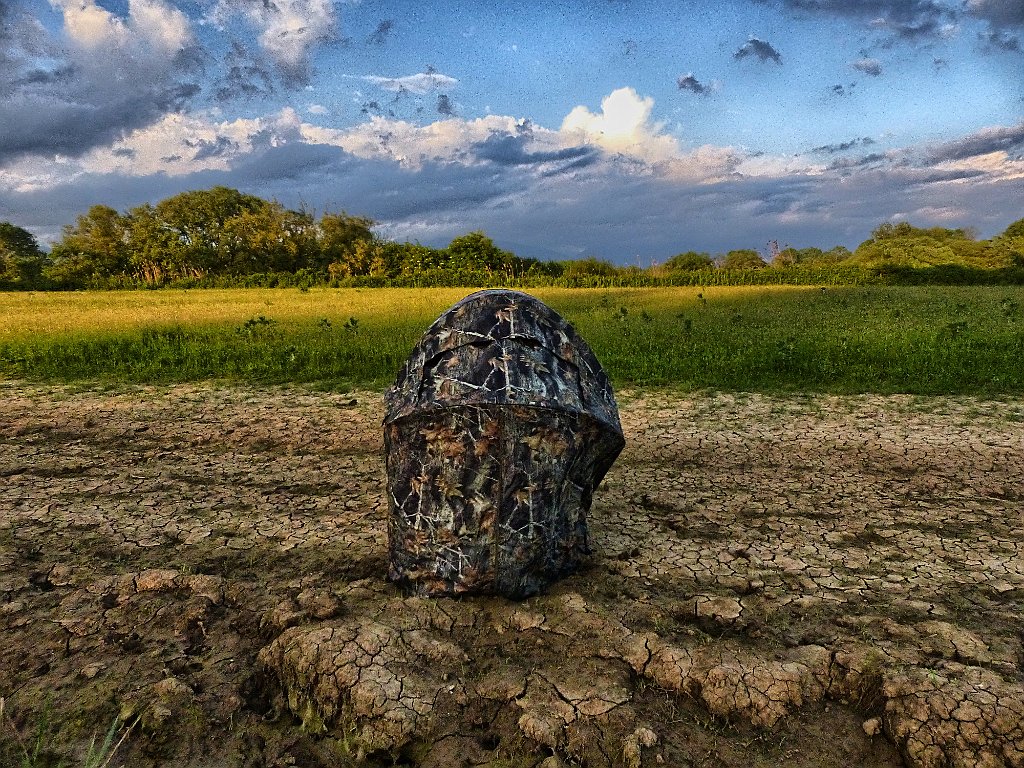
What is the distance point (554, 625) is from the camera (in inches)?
136

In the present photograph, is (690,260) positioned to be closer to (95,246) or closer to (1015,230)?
(1015,230)

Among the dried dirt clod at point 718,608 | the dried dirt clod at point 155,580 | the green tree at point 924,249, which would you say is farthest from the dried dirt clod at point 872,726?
the green tree at point 924,249

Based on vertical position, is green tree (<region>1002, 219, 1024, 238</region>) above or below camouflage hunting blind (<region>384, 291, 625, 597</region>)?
above

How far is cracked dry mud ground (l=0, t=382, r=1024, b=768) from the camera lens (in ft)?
9.06

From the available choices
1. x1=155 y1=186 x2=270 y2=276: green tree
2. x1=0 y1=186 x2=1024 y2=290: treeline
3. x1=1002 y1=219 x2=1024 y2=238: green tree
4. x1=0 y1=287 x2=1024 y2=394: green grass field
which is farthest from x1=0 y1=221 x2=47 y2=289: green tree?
x1=1002 y1=219 x2=1024 y2=238: green tree

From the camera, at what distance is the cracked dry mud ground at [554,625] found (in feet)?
9.06

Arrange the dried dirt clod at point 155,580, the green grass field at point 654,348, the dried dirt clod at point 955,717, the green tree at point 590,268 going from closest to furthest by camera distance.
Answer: the dried dirt clod at point 955,717 → the dried dirt clod at point 155,580 → the green grass field at point 654,348 → the green tree at point 590,268

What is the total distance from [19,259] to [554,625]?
73794 mm

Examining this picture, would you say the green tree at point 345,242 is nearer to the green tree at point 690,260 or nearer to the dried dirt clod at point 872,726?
the green tree at point 690,260

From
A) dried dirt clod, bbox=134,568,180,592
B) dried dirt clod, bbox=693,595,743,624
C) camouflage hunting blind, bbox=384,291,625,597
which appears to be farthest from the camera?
dried dirt clod, bbox=134,568,180,592

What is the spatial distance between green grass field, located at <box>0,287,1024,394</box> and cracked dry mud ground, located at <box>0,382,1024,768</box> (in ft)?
11.8

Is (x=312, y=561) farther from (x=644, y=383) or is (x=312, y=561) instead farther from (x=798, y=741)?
(x=644, y=383)

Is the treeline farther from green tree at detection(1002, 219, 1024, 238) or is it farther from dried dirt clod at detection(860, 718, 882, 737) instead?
dried dirt clod at detection(860, 718, 882, 737)

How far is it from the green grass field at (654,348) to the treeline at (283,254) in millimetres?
23990
